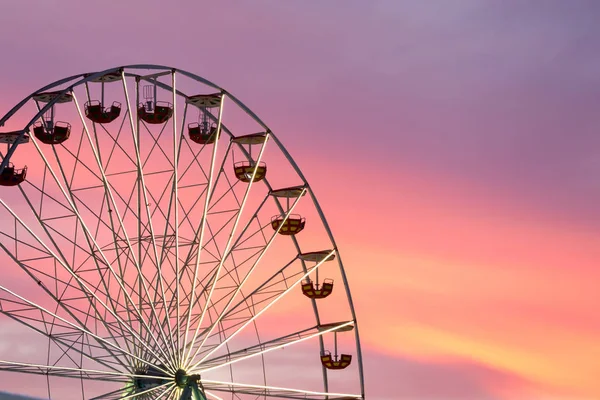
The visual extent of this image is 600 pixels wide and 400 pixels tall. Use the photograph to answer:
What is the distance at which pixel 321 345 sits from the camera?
48688 mm

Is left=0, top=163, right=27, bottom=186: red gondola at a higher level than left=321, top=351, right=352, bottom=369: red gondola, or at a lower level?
higher

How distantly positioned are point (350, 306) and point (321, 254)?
6.94 ft

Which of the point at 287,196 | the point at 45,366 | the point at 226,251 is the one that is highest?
the point at 287,196

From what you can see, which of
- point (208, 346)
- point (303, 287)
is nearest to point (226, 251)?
point (208, 346)

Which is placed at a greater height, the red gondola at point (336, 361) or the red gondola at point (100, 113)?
the red gondola at point (100, 113)

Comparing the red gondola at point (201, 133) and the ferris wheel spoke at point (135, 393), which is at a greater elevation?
the red gondola at point (201, 133)

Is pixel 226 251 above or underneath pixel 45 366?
above

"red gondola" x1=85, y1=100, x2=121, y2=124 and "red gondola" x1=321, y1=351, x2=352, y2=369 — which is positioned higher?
"red gondola" x1=85, y1=100, x2=121, y2=124

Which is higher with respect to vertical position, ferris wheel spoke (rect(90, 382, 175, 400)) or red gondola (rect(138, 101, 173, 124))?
red gondola (rect(138, 101, 173, 124))

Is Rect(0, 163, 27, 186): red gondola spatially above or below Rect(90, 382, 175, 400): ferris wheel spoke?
above

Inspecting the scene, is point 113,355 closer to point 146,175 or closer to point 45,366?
point 45,366

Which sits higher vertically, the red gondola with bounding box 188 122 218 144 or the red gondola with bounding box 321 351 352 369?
the red gondola with bounding box 188 122 218 144

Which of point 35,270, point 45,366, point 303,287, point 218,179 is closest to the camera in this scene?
point 45,366

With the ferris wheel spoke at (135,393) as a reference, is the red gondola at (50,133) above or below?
above
